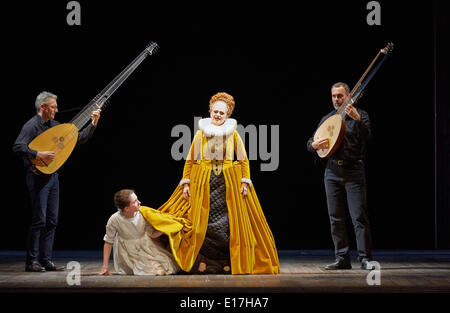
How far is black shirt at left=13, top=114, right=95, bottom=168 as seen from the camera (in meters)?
4.84

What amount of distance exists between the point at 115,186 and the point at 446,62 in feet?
12.3

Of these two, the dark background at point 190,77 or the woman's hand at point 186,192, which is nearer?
the woman's hand at point 186,192

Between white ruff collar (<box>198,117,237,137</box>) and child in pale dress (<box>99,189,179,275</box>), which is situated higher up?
white ruff collar (<box>198,117,237,137</box>)

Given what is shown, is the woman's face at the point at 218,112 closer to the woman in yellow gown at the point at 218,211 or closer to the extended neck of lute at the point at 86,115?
the woman in yellow gown at the point at 218,211

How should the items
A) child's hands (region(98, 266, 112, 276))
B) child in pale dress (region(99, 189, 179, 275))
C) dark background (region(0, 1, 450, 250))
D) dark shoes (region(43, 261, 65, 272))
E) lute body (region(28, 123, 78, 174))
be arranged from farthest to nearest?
1. dark background (region(0, 1, 450, 250))
2. dark shoes (region(43, 261, 65, 272))
3. lute body (region(28, 123, 78, 174))
4. child in pale dress (region(99, 189, 179, 275))
5. child's hands (region(98, 266, 112, 276))

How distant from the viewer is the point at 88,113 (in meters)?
5.14

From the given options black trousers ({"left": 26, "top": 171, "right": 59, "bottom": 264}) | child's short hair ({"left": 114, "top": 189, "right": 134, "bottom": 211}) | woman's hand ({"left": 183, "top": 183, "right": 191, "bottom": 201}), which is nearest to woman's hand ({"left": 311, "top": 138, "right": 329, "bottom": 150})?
woman's hand ({"left": 183, "top": 183, "right": 191, "bottom": 201})

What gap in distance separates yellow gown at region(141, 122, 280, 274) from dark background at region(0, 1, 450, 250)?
1.68m

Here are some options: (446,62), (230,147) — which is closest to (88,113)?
(230,147)

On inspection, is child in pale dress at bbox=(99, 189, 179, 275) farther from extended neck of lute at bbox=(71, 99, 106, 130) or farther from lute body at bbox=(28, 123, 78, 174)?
extended neck of lute at bbox=(71, 99, 106, 130)

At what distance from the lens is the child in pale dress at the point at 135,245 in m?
4.67

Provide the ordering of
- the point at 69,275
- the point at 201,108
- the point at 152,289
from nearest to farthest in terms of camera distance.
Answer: the point at 152,289, the point at 69,275, the point at 201,108

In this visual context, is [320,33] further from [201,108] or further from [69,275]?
[69,275]

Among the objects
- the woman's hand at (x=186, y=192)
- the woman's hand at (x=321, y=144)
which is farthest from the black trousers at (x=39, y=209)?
the woman's hand at (x=321, y=144)
